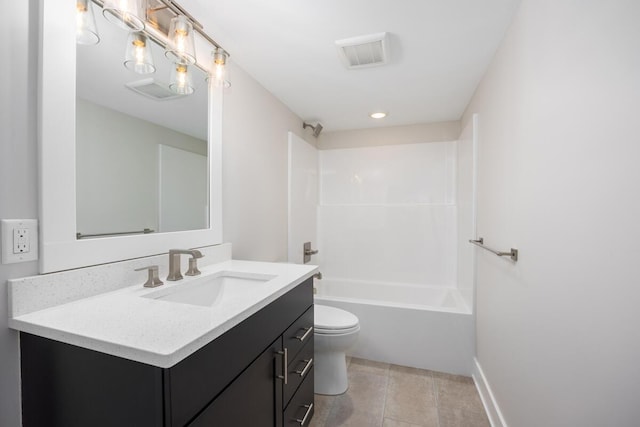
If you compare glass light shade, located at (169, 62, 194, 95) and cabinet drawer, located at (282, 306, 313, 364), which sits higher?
glass light shade, located at (169, 62, 194, 95)

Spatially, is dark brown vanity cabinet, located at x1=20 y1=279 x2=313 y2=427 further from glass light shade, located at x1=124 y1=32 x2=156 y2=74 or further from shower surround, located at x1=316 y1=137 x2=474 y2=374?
shower surround, located at x1=316 y1=137 x2=474 y2=374

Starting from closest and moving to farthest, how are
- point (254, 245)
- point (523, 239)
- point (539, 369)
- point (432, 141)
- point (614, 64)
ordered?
point (614, 64), point (539, 369), point (523, 239), point (254, 245), point (432, 141)

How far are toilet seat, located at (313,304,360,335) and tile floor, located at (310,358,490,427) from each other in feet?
1.48

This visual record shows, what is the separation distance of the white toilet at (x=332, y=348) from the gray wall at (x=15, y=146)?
4.45ft

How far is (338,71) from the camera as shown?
73.7 inches

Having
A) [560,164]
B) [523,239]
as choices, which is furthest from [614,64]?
[523,239]

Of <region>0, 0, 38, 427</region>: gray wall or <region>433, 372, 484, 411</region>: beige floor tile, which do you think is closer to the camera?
<region>0, 0, 38, 427</region>: gray wall

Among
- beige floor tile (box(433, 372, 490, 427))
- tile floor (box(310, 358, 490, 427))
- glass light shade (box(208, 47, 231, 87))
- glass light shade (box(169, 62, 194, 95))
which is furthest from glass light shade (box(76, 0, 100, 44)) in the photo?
beige floor tile (box(433, 372, 490, 427))

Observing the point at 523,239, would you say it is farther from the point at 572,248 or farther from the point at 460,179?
the point at 460,179

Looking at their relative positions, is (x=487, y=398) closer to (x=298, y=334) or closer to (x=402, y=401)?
(x=402, y=401)

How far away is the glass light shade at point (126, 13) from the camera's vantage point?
3.25 ft

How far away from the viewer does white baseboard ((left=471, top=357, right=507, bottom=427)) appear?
1509 mm

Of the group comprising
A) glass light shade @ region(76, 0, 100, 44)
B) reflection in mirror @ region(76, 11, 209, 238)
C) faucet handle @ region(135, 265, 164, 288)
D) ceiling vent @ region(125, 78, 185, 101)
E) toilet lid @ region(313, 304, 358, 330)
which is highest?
glass light shade @ region(76, 0, 100, 44)

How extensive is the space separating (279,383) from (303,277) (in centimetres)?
44
